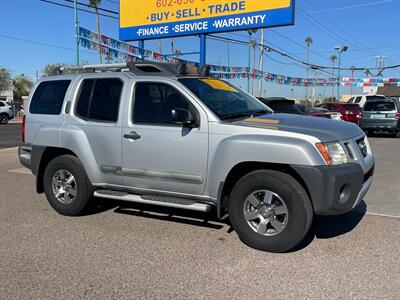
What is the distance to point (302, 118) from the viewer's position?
5.21 meters

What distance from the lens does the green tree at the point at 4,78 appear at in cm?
7269

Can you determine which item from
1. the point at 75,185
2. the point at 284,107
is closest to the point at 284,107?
the point at 284,107

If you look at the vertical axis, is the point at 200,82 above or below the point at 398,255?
above

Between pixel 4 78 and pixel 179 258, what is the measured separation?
78405 mm

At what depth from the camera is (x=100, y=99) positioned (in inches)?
224

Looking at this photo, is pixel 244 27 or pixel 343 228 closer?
pixel 343 228

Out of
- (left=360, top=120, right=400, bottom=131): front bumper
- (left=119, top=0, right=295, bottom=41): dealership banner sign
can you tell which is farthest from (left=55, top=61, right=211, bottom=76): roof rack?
(left=360, top=120, right=400, bottom=131): front bumper

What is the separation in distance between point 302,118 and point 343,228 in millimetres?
1440

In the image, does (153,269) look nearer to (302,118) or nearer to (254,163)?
(254,163)

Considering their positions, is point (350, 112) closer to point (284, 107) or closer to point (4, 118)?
point (284, 107)

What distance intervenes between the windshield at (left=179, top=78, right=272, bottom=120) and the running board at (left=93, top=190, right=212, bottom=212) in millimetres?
1023

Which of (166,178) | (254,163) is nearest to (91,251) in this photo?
(166,178)

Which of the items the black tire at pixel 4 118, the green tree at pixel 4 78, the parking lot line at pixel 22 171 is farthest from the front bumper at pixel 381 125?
the green tree at pixel 4 78

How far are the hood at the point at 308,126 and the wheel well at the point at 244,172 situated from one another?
393mm
